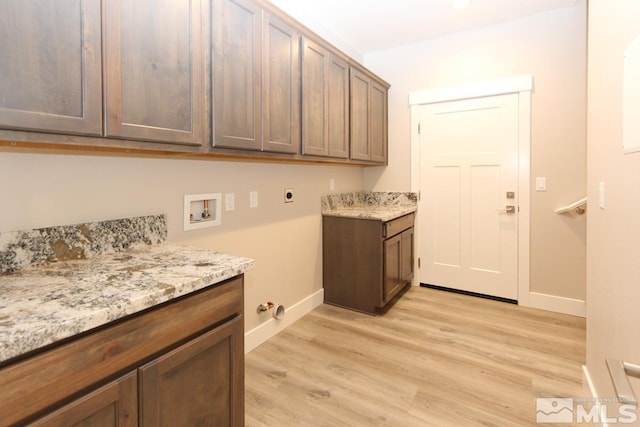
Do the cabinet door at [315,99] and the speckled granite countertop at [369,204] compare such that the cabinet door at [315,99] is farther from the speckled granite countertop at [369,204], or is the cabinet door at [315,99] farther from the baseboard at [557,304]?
the baseboard at [557,304]

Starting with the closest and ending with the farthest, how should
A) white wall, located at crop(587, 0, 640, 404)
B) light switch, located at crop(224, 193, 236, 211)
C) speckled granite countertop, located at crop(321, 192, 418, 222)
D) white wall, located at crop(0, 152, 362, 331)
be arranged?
white wall, located at crop(587, 0, 640, 404)
white wall, located at crop(0, 152, 362, 331)
light switch, located at crop(224, 193, 236, 211)
speckled granite countertop, located at crop(321, 192, 418, 222)

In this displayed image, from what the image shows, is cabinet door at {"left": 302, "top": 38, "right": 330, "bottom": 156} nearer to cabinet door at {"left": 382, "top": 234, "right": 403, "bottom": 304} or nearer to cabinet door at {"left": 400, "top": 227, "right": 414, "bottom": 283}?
cabinet door at {"left": 382, "top": 234, "right": 403, "bottom": 304}

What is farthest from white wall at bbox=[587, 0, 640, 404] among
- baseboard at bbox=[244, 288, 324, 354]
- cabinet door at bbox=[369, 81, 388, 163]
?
baseboard at bbox=[244, 288, 324, 354]

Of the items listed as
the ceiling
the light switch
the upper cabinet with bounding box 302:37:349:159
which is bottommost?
the light switch

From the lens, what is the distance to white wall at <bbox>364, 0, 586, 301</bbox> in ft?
9.09

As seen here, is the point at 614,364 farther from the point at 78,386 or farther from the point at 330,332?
the point at 330,332

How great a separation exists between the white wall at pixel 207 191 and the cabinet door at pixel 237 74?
380 millimetres

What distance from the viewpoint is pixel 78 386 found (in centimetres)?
82

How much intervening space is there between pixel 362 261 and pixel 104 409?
2.21 metres

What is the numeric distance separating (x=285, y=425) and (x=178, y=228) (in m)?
1.16

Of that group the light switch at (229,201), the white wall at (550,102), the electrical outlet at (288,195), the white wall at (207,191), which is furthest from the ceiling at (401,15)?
the light switch at (229,201)

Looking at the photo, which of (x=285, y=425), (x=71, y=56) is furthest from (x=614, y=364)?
(x=71, y=56)

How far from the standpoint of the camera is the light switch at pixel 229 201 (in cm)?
207

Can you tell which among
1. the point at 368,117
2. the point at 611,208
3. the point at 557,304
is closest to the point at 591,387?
the point at 611,208
